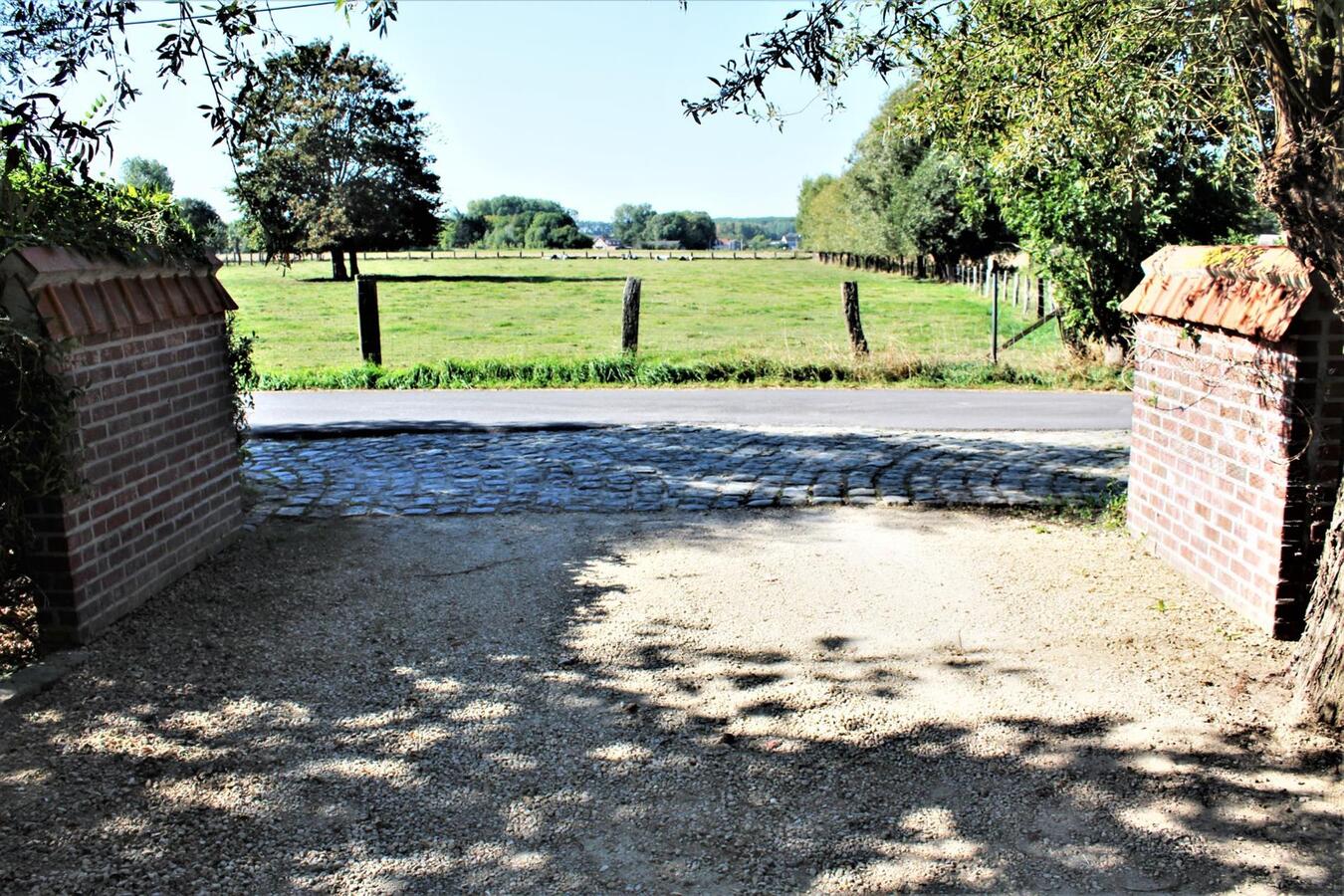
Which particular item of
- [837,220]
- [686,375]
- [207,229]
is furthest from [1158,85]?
[837,220]

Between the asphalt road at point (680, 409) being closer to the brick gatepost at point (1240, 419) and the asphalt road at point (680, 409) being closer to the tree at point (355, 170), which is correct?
the brick gatepost at point (1240, 419)

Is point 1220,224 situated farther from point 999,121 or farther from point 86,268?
point 86,268

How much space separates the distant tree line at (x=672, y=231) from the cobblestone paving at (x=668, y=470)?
461 feet

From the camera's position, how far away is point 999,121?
694cm

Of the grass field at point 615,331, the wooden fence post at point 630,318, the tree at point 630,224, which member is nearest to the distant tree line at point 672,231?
the tree at point 630,224

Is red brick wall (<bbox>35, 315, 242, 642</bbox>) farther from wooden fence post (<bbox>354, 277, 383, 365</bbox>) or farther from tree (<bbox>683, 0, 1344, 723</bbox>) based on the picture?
wooden fence post (<bbox>354, 277, 383, 365</bbox>)

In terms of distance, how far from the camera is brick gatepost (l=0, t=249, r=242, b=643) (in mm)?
4797

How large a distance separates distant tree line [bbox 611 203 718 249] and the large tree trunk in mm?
146243

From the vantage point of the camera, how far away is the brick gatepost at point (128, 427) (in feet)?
15.7

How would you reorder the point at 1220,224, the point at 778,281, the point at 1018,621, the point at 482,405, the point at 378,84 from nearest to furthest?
the point at 1018,621 → the point at 482,405 → the point at 1220,224 → the point at 378,84 → the point at 778,281

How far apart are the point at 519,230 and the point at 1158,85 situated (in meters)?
143

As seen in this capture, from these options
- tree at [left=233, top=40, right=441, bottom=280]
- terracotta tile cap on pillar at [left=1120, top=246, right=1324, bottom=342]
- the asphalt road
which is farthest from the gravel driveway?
tree at [left=233, top=40, right=441, bottom=280]

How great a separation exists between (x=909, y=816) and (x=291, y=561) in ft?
13.2

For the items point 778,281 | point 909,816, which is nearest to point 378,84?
point 778,281
